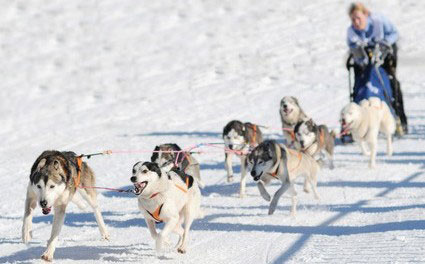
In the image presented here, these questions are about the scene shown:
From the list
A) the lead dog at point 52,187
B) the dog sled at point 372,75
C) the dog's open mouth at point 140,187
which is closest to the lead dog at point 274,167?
the dog's open mouth at point 140,187

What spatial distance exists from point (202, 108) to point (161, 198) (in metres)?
7.42

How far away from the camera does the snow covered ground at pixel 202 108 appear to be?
4926mm

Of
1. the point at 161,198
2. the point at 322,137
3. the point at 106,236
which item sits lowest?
Result: the point at 106,236

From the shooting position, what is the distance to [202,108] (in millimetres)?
11797

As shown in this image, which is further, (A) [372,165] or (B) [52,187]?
(A) [372,165]

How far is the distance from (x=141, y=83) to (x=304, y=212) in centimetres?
902

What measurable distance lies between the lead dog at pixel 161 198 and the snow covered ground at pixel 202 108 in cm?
24

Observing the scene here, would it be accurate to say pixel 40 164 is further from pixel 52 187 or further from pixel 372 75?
pixel 372 75

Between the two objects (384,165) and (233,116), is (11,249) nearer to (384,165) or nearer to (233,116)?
(384,165)

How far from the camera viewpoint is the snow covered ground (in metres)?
4.93

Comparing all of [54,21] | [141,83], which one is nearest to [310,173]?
[141,83]

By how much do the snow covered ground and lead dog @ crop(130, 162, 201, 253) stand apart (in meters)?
Answer: 0.24

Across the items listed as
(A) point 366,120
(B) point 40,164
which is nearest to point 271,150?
(B) point 40,164

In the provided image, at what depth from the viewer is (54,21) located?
766 inches
